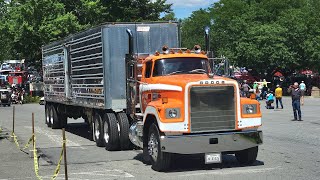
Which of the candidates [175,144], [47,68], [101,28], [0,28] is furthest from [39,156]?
[0,28]

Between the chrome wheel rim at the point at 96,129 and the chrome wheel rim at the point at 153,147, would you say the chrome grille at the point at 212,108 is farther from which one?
the chrome wheel rim at the point at 96,129

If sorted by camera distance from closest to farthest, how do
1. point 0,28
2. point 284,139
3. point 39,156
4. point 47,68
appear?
point 39,156, point 284,139, point 47,68, point 0,28

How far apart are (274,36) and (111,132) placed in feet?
133

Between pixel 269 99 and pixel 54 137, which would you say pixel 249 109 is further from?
pixel 269 99

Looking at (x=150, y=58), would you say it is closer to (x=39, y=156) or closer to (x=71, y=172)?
(x=71, y=172)

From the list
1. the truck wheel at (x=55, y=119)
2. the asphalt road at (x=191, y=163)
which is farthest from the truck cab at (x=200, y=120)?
the truck wheel at (x=55, y=119)

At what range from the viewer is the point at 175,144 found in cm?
1031

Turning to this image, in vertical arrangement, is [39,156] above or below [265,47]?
below

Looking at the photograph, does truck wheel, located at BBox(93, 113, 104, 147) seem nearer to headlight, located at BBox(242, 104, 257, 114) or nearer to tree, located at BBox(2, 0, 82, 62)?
headlight, located at BBox(242, 104, 257, 114)

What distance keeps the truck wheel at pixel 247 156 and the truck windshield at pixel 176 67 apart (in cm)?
213

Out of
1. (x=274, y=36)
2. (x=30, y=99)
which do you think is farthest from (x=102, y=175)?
(x=30, y=99)

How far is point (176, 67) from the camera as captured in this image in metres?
12.0

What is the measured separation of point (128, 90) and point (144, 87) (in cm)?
172

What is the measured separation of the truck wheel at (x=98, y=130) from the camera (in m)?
15.2
